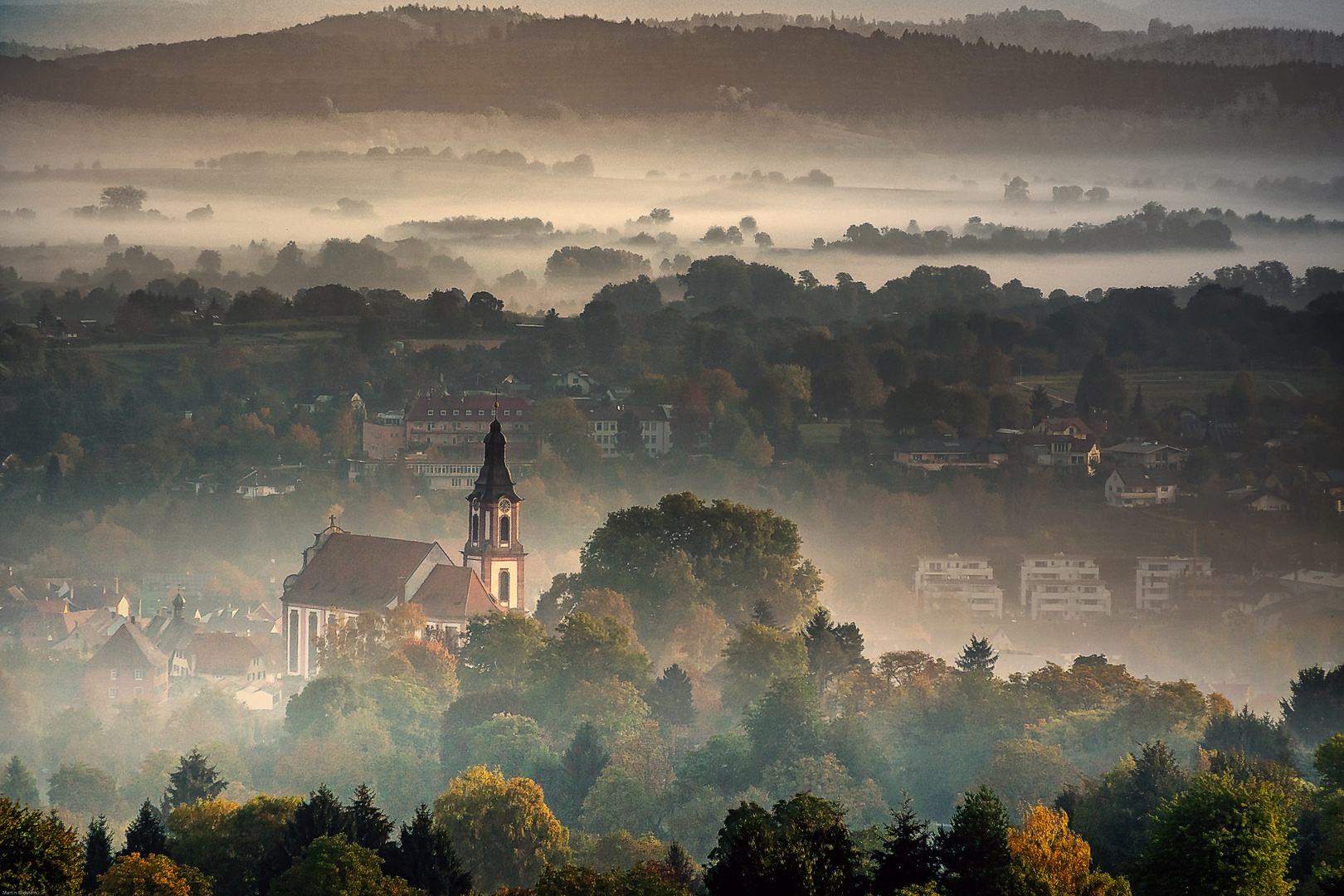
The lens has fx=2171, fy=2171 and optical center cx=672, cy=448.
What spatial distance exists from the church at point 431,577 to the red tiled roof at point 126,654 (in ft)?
19.1

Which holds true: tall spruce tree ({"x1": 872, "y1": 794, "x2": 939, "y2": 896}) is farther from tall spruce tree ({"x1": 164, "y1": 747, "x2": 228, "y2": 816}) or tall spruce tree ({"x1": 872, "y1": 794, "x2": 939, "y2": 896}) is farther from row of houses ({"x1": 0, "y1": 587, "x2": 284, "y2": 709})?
row of houses ({"x1": 0, "y1": 587, "x2": 284, "y2": 709})

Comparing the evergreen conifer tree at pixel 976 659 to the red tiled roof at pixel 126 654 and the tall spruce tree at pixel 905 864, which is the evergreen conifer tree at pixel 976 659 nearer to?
the tall spruce tree at pixel 905 864

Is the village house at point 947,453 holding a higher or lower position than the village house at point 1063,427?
lower

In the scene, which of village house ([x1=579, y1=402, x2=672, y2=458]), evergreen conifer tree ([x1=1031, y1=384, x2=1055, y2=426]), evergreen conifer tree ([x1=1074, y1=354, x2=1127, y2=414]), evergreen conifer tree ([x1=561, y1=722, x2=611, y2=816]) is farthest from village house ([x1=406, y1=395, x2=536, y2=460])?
evergreen conifer tree ([x1=561, y1=722, x2=611, y2=816])

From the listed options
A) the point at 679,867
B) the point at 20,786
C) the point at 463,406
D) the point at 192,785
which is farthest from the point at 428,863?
the point at 463,406

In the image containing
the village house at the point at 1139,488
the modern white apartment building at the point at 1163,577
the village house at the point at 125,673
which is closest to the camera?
the village house at the point at 125,673

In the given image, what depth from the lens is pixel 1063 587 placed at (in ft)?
230

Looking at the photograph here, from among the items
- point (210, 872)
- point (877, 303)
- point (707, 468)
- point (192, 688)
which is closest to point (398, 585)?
point (192, 688)

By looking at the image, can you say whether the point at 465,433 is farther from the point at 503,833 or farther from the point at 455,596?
the point at 503,833

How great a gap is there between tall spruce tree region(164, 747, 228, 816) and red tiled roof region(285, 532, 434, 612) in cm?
1779

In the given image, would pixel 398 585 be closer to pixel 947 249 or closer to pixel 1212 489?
pixel 1212 489

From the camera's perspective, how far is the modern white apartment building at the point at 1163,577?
69.8 meters

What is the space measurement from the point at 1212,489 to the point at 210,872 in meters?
51.0

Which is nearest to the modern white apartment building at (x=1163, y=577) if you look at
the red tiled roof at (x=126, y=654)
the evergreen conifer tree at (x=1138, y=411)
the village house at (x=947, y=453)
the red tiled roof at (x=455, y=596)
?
the village house at (x=947, y=453)
